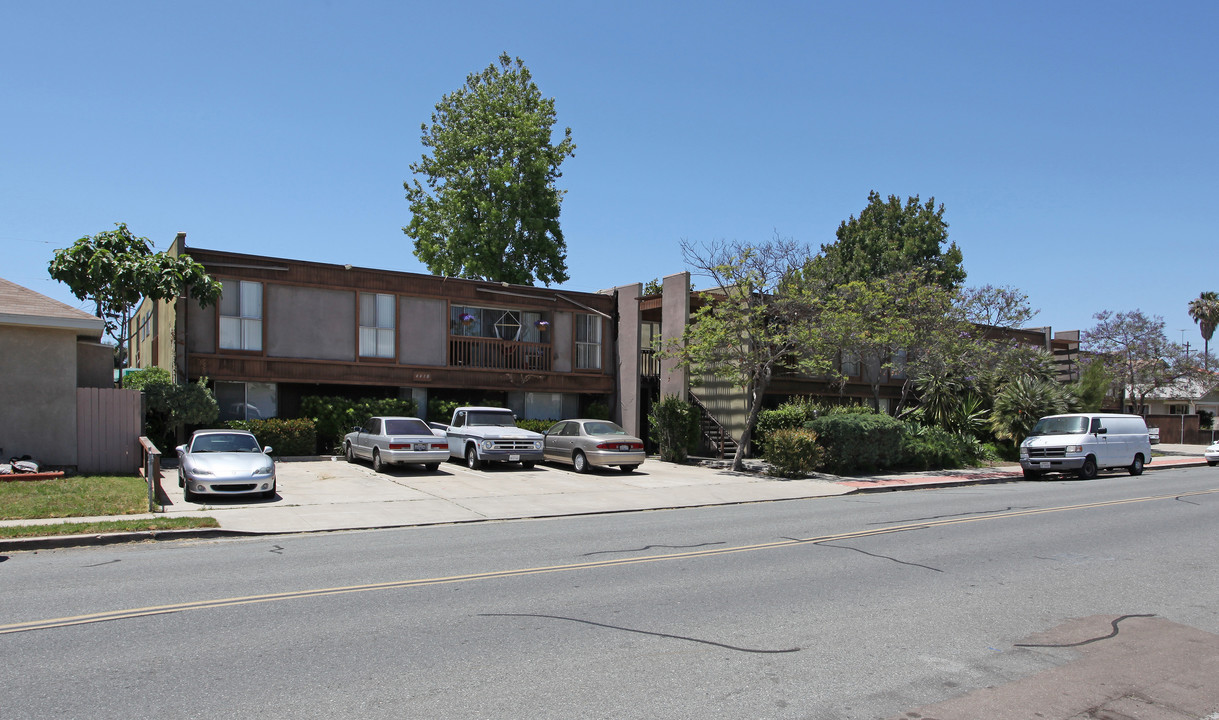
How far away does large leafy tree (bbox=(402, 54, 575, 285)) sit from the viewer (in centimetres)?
3834

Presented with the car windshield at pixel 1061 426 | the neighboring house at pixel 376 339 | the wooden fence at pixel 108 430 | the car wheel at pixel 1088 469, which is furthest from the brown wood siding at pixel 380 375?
the car wheel at pixel 1088 469

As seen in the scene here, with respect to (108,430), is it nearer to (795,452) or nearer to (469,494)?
(469,494)

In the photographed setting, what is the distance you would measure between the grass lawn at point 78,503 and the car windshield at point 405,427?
5487 mm

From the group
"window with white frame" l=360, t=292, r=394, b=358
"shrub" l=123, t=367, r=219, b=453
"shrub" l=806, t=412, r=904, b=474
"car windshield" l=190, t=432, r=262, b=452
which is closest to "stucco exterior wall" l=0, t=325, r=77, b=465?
"shrub" l=123, t=367, r=219, b=453

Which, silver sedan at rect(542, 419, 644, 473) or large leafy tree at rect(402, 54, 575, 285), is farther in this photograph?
large leafy tree at rect(402, 54, 575, 285)

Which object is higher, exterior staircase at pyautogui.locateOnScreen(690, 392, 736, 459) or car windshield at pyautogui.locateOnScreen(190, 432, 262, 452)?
car windshield at pyautogui.locateOnScreen(190, 432, 262, 452)

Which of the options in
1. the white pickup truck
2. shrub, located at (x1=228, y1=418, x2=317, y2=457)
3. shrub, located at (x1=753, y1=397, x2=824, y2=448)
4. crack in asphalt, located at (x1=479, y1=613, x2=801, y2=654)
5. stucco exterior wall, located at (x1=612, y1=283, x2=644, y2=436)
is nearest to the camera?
crack in asphalt, located at (x1=479, y1=613, x2=801, y2=654)

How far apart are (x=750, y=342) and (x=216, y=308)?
1469 cm

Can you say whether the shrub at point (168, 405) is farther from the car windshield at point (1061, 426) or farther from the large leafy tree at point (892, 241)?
the large leafy tree at point (892, 241)

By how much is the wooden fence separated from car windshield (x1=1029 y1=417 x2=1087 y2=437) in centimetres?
2353

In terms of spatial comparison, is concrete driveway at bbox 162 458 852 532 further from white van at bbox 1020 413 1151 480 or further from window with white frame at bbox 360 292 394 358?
white van at bbox 1020 413 1151 480

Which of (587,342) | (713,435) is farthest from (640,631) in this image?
(587,342)

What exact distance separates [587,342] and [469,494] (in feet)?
42.2

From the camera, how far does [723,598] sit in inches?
320
